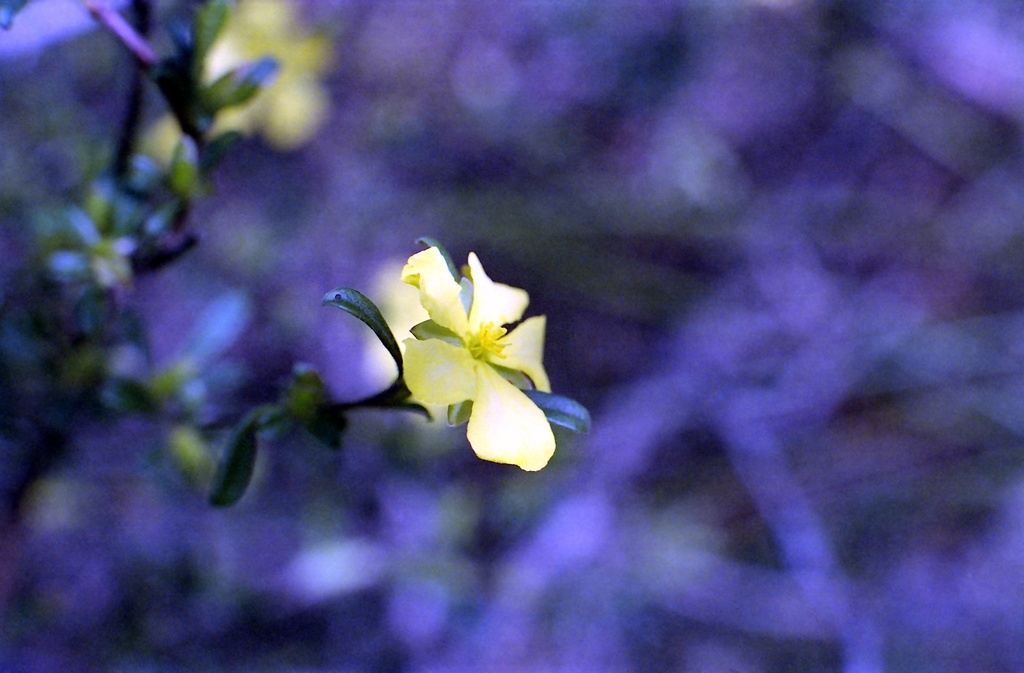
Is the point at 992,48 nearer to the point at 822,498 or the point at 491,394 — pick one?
the point at 822,498

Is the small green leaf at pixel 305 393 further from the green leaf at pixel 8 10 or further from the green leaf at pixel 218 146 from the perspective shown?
the green leaf at pixel 8 10

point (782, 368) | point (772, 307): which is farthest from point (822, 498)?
point (772, 307)

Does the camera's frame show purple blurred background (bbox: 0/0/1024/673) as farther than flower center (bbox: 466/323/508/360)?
Yes

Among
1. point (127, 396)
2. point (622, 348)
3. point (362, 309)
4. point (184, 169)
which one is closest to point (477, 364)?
point (362, 309)

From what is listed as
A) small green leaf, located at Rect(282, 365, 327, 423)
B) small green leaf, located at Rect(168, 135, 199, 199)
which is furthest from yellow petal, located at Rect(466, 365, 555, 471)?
small green leaf, located at Rect(168, 135, 199, 199)

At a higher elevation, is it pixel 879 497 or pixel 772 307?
pixel 772 307

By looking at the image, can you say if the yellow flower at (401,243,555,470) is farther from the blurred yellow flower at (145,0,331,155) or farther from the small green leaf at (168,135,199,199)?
the blurred yellow flower at (145,0,331,155)

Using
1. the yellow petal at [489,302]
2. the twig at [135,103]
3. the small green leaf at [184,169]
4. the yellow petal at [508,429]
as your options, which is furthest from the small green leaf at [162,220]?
the yellow petal at [508,429]
